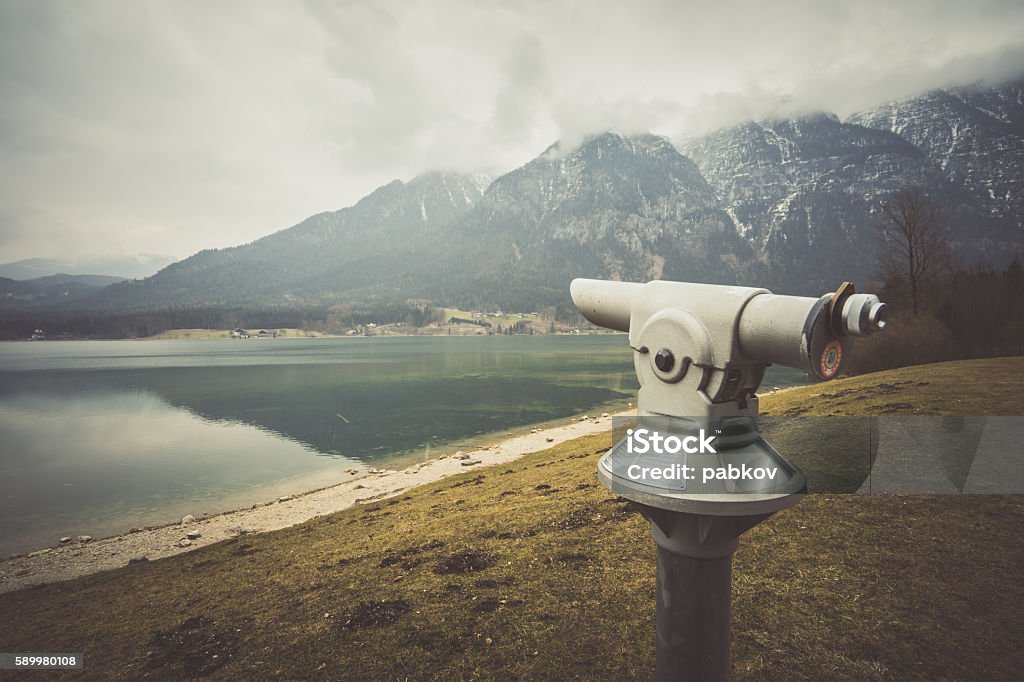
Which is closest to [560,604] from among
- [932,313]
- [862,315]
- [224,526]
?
[862,315]

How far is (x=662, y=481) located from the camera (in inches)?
88.5

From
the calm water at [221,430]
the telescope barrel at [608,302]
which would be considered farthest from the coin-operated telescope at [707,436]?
the calm water at [221,430]

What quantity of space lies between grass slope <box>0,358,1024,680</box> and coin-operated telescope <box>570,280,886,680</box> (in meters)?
2.76

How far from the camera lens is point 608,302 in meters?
2.87

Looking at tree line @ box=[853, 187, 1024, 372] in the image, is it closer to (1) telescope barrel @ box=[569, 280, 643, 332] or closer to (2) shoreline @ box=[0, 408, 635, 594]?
(2) shoreline @ box=[0, 408, 635, 594]

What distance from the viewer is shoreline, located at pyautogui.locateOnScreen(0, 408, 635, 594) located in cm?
1395

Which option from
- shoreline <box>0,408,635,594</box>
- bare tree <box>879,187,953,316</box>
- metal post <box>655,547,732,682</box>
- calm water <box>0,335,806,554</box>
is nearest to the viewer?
metal post <box>655,547,732,682</box>

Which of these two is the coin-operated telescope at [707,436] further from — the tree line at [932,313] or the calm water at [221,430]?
the tree line at [932,313]

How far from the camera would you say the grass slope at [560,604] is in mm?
4695

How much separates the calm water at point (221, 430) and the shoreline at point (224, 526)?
6.73ft

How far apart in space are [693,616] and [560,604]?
3.90 meters

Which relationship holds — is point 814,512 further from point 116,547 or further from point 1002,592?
point 116,547

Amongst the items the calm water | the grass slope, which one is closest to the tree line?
the calm water

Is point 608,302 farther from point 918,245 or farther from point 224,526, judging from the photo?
point 918,245
